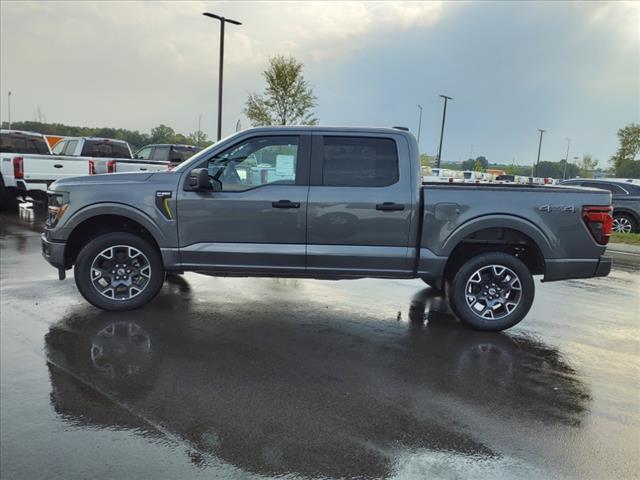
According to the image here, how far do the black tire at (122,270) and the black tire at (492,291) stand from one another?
3.27m

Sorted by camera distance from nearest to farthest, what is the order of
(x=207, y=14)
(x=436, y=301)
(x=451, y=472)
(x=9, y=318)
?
(x=451, y=472)
(x=9, y=318)
(x=436, y=301)
(x=207, y=14)

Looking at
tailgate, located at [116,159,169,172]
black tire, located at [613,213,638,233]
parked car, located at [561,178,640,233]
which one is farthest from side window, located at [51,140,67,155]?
black tire, located at [613,213,638,233]

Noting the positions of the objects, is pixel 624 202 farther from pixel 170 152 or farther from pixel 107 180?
pixel 170 152

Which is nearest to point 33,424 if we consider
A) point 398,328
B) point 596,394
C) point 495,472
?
point 495,472

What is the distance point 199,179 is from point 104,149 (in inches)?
518

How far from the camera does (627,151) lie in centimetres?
4175

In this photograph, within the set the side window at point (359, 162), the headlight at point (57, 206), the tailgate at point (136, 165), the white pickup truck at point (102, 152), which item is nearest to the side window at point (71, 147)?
the white pickup truck at point (102, 152)

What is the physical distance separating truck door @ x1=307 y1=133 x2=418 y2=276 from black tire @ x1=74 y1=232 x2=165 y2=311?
174cm

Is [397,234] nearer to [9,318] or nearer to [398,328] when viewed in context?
[398,328]

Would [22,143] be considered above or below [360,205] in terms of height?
above

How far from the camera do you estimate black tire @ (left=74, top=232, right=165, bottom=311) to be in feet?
18.0

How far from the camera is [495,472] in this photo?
288 cm

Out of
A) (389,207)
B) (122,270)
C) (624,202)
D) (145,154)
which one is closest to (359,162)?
(389,207)

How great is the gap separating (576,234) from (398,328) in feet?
6.82
